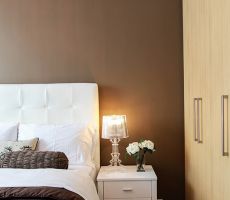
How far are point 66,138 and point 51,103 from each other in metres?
0.44

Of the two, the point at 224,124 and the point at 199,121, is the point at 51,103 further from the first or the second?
the point at 224,124

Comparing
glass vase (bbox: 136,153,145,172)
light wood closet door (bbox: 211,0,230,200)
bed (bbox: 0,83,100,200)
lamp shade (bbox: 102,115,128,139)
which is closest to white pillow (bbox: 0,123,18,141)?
bed (bbox: 0,83,100,200)

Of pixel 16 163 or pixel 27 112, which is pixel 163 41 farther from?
pixel 16 163

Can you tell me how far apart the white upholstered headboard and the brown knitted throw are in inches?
29.9

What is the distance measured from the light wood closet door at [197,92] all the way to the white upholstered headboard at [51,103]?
0.88m

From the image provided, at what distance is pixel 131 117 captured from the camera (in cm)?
371

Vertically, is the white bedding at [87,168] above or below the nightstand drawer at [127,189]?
above

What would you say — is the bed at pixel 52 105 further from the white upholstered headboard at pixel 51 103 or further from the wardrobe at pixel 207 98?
the wardrobe at pixel 207 98

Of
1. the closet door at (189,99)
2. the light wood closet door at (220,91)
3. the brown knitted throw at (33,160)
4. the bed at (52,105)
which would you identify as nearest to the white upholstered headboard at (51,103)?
the bed at (52,105)

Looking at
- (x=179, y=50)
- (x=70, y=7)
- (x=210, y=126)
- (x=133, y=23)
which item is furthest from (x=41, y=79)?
(x=210, y=126)

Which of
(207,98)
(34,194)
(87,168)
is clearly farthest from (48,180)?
(207,98)

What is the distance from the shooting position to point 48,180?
93.4 inches

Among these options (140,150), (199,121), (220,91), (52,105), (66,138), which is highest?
(220,91)

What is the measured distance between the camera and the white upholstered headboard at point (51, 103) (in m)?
3.60
